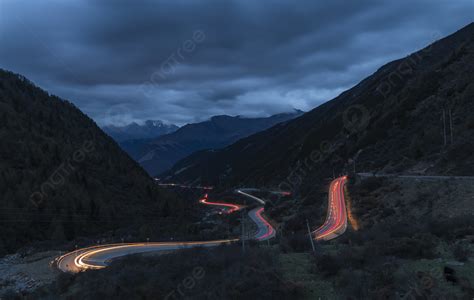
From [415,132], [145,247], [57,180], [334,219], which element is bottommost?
[145,247]

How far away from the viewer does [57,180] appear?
68188 mm

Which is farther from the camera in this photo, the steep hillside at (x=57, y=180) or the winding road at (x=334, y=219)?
the steep hillside at (x=57, y=180)

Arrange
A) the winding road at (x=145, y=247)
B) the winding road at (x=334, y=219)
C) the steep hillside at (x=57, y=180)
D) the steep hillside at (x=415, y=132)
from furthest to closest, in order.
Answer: the steep hillside at (x=57, y=180), the steep hillside at (x=415, y=132), the winding road at (x=334, y=219), the winding road at (x=145, y=247)

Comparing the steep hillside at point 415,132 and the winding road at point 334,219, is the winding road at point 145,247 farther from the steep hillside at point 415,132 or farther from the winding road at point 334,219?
the steep hillside at point 415,132

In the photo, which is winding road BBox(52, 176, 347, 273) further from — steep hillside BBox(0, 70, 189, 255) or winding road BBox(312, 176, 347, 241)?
steep hillside BBox(0, 70, 189, 255)

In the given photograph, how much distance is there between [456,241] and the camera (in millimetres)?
16766

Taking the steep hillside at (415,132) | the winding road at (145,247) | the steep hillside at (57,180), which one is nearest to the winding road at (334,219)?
the winding road at (145,247)

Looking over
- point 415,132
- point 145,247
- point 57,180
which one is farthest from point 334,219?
point 57,180

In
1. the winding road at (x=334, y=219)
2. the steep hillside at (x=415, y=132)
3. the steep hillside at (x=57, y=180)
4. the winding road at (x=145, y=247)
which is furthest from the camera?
the steep hillside at (x=57, y=180)

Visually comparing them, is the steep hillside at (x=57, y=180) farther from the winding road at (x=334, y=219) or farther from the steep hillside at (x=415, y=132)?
the winding road at (x=334, y=219)

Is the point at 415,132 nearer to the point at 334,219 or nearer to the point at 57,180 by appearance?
the point at 334,219

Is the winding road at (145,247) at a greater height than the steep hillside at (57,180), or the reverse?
the steep hillside at (57,180)

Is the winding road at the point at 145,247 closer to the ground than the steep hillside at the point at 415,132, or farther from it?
closer to the ground

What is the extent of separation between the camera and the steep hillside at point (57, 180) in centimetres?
5634
